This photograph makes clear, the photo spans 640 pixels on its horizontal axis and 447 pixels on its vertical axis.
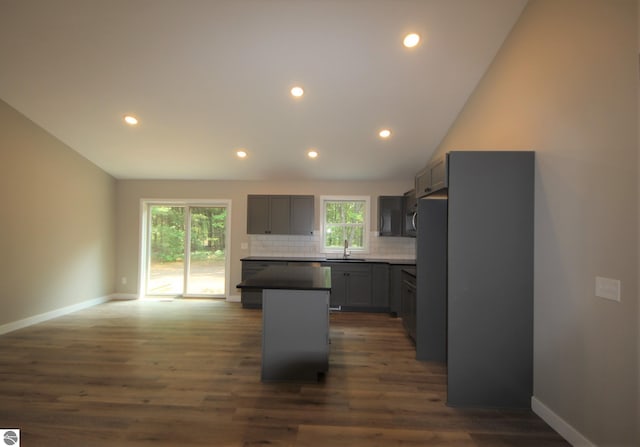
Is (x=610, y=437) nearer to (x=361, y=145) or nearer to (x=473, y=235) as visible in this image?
(x=473, y=235)

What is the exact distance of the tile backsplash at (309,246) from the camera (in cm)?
564

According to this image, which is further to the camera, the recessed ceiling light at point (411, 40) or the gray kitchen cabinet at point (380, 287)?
the gray kitchen cabinet at point (380, 287)

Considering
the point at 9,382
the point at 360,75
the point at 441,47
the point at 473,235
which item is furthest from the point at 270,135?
the point at 9,382

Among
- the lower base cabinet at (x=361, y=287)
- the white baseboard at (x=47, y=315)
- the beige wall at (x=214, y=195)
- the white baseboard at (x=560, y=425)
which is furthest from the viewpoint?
the beige wall at (x=214, y=195)

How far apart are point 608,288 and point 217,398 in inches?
109

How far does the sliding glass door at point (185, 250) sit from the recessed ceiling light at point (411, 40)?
4.28m

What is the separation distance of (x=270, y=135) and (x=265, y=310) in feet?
8.80

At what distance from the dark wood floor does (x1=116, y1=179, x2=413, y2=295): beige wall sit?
2.06m

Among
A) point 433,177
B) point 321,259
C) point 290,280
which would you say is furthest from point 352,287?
point 433,177

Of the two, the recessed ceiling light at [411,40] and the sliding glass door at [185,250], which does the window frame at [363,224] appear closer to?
the sliding glass door at [185,250]

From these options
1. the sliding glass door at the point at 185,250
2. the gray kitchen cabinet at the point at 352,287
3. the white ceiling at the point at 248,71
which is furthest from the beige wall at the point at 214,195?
the gray kitchen cabinet at the point at 352,287

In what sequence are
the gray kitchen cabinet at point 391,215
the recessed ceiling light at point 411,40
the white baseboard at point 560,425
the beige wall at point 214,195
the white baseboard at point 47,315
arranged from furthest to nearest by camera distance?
1. the beige wall at point 214,195
2. the gray kitchen cabinet at point 391,215
3. the white baseboard at point 47,315
4. the recessed ceiling light at point 411,40
5. the white baseboard at point 560,425

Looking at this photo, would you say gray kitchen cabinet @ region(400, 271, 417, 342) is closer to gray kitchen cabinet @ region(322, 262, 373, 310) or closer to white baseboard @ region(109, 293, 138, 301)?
gray kitchen cabinet @ region(322, 262, 373, 310)

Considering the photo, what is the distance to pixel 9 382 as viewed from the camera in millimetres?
2617
